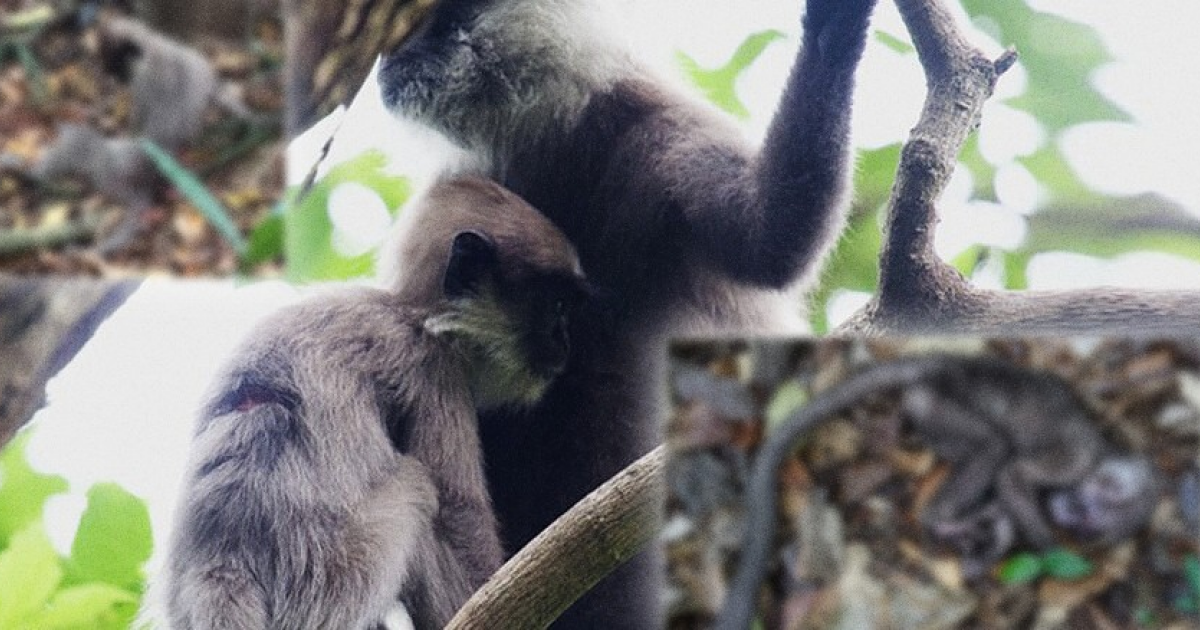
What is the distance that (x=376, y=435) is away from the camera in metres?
1.27

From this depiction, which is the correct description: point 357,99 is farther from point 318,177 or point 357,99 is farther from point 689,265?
point 689,265

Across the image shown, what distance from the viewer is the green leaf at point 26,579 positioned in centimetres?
132

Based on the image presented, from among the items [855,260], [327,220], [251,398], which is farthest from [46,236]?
[855,260]

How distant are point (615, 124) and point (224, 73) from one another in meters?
0.58

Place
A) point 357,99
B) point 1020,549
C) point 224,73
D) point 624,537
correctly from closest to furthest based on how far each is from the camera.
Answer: point 1020,549 < point 624,537 < point 357,99 < point 224,73

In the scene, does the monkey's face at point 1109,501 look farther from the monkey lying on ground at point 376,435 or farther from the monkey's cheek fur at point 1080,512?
the monkey lying on ground at point 376,435

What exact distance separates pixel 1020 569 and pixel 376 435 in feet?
2.03

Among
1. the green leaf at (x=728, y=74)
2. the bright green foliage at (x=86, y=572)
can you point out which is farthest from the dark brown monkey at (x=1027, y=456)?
the bright green foliage at (x=86, y=572)

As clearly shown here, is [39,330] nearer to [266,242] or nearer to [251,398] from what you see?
[266,242]

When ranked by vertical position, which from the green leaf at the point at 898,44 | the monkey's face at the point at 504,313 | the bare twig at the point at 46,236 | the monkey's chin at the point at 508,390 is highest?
the green leaf at the point at 898,44

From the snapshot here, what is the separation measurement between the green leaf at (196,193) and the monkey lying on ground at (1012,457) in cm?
101

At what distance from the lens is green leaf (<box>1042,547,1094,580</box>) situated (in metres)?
0.84

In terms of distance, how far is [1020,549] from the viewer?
2.75ft

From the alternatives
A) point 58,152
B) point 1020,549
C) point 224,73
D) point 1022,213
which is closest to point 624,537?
point 1020,549
